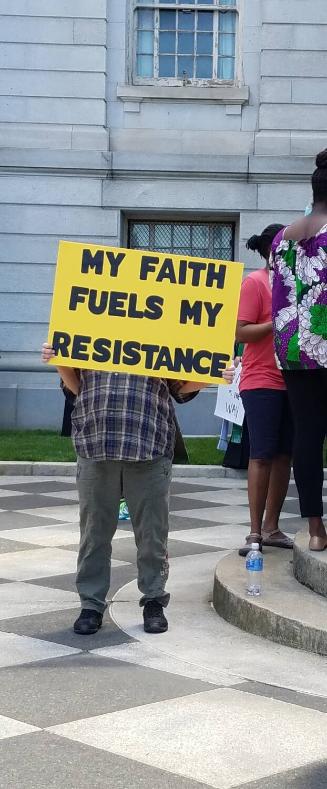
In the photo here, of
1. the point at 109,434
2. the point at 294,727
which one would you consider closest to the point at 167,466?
the point at 109,434

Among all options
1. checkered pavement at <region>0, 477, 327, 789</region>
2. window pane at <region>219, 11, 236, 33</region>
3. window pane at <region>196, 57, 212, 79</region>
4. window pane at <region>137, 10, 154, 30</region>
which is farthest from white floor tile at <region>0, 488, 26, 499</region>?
window pane at <region>219, 11, 236, 33</region>

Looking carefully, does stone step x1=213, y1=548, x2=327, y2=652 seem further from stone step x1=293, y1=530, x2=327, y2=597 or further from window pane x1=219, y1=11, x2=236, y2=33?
window pane x1=219, y1=11, x2=236, y2=33

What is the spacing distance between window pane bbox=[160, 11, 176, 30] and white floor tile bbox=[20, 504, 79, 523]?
9979 millimetres

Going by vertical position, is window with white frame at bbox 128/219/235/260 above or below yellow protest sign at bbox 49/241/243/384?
above

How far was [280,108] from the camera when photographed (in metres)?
17.8

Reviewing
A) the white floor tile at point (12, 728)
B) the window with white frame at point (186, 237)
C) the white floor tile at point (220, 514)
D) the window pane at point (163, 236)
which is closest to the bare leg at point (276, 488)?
the white floor tile at point (220, 514)

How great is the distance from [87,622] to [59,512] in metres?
4.27

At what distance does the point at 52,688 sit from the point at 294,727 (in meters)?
0.94

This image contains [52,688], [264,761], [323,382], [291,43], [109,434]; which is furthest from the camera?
[291,43]

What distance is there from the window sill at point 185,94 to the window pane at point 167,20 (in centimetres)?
99

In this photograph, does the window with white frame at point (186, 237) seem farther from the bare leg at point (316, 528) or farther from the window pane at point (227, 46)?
the bare leg at point (316, 528)

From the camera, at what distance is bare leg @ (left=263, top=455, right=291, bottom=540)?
699cm

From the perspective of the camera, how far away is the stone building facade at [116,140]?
17703mm

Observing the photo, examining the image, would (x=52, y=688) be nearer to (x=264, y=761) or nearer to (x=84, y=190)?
(x=264, y=761)
